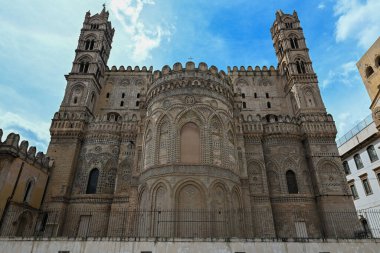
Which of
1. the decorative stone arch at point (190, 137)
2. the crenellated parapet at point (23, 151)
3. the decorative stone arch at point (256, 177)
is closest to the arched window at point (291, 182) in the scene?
the decorative stone arch at point (256, 177)

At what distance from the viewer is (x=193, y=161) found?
15711 millimetres

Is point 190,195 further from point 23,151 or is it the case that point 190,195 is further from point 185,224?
point 23,151

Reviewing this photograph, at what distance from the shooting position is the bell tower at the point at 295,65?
80.3 ft

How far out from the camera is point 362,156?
2620 centimetres

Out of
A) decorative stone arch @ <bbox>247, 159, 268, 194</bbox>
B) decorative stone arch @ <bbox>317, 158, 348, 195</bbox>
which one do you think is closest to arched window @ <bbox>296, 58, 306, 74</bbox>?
decorative stone arch @ <bbox>317, 158, 348, 195</bbox>

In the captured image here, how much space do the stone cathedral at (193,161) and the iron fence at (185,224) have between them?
0.07 meters

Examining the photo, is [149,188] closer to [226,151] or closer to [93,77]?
[226,151]

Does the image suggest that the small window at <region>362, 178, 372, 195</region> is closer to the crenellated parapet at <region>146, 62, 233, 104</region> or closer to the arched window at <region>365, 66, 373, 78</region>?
the arched window at <region>365, 66, 373, 78</region>

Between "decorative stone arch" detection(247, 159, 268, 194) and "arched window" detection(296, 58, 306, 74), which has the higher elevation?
"arched window" detection(296, 58, 306, 74)

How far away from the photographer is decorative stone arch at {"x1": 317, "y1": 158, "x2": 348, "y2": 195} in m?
→ 19.5

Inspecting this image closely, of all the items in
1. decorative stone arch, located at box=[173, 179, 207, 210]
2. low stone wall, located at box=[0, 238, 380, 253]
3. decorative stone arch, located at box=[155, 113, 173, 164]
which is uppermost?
decorative stone arch, located at box=[155, 113, 173, 164]

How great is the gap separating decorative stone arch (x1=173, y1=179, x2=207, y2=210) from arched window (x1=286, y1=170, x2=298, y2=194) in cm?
949

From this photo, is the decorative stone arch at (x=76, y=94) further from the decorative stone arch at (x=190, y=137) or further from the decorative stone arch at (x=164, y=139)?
the decorative stone arch at (x=190, y=137)

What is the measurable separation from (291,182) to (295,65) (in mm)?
13481
